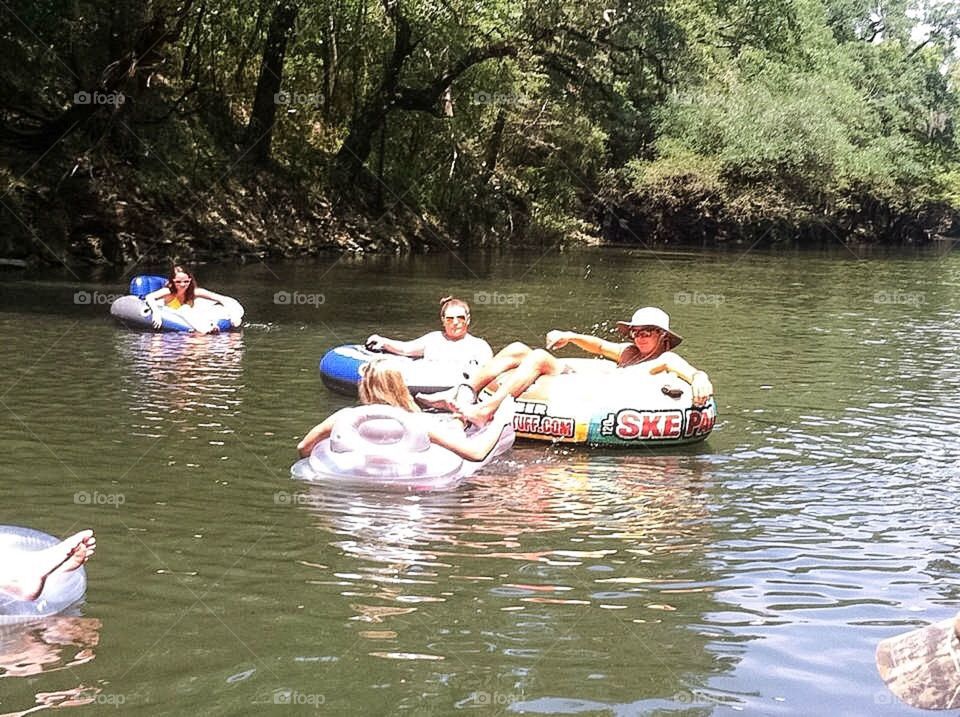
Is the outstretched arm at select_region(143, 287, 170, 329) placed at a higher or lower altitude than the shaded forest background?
lower

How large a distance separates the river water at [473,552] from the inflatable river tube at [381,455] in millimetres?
140

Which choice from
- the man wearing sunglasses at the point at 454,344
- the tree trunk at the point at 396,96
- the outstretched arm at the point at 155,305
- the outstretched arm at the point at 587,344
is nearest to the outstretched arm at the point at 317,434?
the man wearing sunglasses at the point at 454,344

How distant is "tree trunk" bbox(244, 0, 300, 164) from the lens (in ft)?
77.6

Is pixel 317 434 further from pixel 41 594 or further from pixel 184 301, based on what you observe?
pixel 184 301

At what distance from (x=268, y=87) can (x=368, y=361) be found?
55.3 ft

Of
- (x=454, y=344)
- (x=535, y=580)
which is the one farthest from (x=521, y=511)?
(x=454, y=344)

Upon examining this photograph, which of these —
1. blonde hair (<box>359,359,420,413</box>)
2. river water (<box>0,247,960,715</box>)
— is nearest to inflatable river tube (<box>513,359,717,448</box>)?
river water (<box>0,247,960,715</box>)

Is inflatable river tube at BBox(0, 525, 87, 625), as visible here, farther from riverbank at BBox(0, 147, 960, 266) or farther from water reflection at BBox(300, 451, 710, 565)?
riverbank at BBox(0, 147, 960, 266)

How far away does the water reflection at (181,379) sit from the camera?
27.3 feet

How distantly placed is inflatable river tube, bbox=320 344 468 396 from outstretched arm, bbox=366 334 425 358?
4 centimetres

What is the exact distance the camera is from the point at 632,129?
36.0m

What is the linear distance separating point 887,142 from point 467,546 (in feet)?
123

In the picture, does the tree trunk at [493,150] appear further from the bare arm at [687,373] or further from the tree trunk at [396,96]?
the bare arm at [687,373]

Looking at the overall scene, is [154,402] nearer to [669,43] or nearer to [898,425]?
[898,425]
